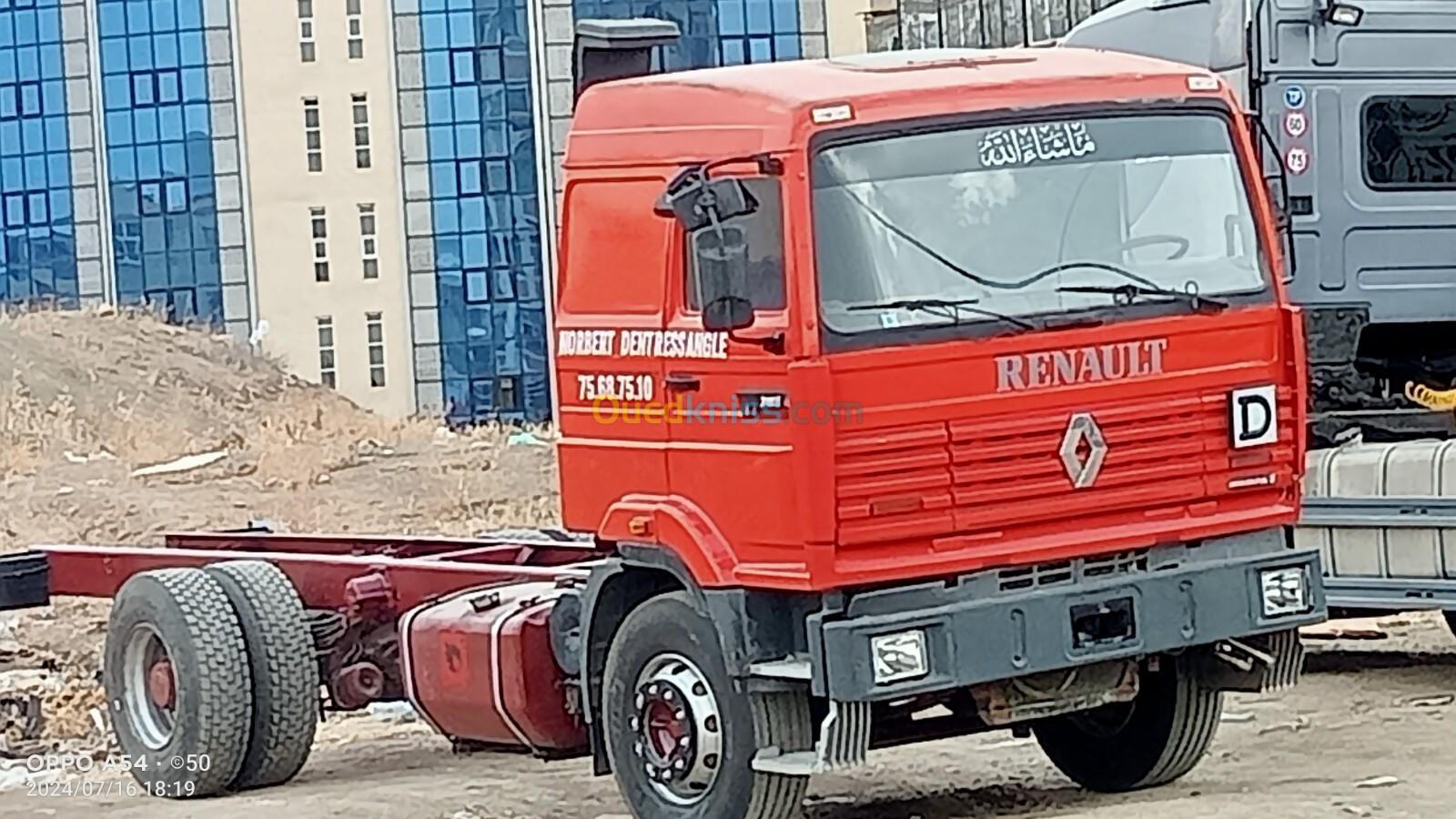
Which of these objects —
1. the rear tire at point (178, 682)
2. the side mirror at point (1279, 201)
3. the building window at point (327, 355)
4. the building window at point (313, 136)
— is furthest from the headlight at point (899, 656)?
the building window at point (313, 136)

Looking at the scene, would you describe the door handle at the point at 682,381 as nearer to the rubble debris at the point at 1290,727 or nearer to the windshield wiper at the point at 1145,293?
Answer: the windshield wiper at the point at 1145,293

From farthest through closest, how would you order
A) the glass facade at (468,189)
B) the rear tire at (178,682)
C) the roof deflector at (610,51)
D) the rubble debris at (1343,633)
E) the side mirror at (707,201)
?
the glass facade at (468,189) < the rubble debris at (1343,633) < the rear tire at (178,682) < the roof deflector at (610,51) < the side mirror at (707,201)

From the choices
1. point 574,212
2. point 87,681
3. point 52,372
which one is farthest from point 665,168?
point 52,372

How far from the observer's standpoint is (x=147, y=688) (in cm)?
1184

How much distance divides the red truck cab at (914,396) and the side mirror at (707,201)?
11mm

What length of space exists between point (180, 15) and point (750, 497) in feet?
154

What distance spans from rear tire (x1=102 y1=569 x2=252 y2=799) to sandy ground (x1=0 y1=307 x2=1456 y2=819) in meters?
0.16

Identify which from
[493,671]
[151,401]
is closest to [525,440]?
[151,401]

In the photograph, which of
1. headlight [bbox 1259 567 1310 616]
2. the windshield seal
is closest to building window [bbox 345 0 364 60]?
the windshield seal

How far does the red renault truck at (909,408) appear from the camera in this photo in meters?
8.41

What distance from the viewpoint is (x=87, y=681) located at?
Answer: 15.7 meters

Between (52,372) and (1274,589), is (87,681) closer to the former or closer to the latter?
(1274,589)

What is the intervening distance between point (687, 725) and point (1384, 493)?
420 cm

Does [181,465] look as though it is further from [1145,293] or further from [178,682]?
[1145,293]
